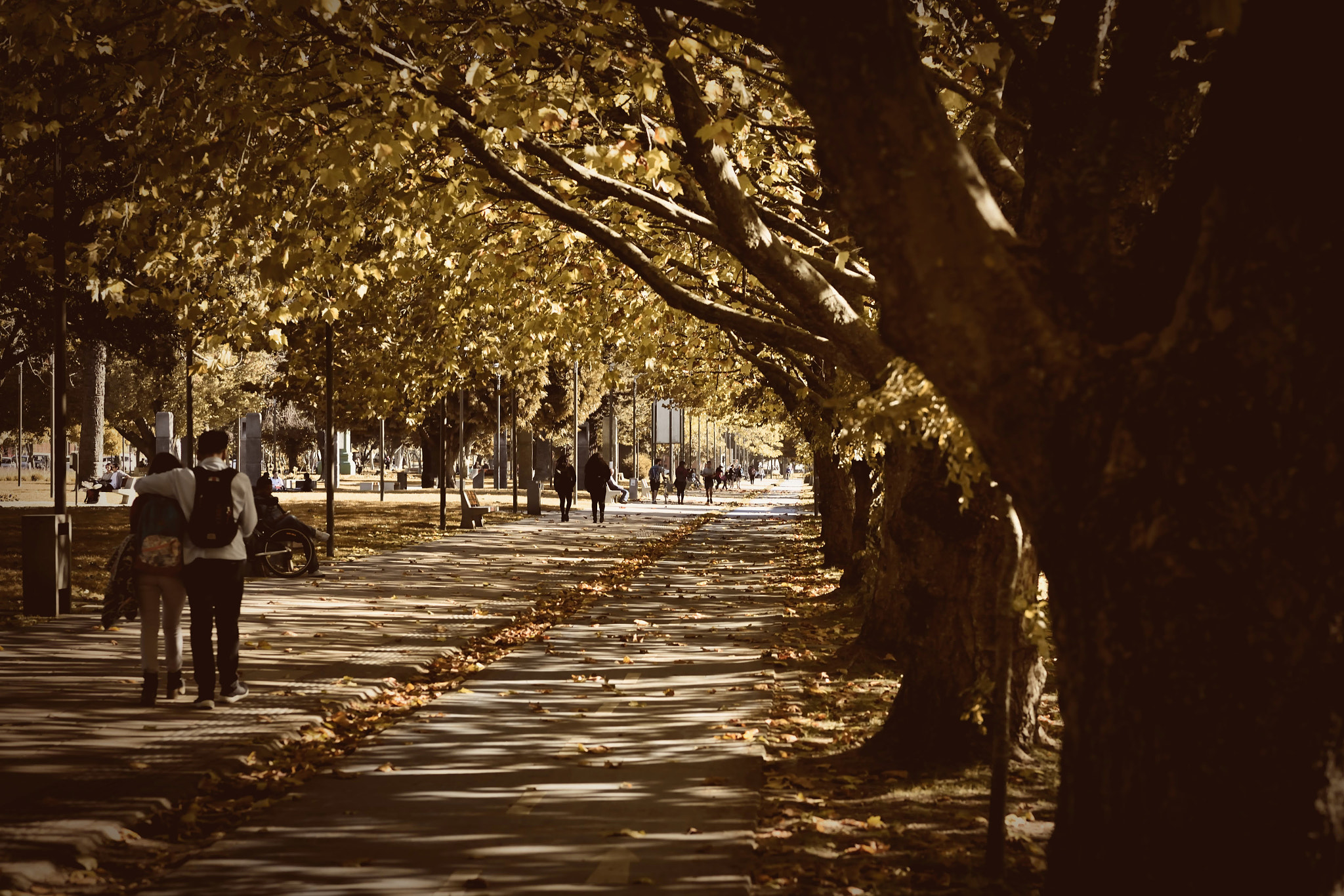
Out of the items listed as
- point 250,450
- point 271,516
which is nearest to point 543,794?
point 271,516

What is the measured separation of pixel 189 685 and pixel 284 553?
370 inches

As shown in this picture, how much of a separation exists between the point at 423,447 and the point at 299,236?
192ft

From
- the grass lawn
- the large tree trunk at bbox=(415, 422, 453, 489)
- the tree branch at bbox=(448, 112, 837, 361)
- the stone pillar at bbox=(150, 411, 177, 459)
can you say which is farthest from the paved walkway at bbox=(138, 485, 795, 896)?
the large tree trunk at bbox=(415, 422, 453, 489)

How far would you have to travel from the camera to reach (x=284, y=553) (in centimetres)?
1939

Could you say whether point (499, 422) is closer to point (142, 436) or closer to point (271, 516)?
point (271, 516)

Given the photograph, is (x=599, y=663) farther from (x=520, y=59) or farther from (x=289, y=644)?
(x=520, y=59)

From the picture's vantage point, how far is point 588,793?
686cm

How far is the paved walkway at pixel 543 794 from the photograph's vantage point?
17.7ft

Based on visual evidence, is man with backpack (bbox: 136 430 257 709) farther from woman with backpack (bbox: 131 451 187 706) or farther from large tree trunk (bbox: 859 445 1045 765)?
large tree trunk (bbox: 859 445 1045 765)

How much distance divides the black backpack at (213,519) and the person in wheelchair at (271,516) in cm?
934

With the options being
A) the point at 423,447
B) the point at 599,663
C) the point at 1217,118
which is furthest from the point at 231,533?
the point at 423,447

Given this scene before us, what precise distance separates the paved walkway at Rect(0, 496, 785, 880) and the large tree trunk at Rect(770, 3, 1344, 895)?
416cm

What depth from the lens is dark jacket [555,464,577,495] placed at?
3800 centimetres

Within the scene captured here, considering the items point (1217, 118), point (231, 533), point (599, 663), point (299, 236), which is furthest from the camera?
point (599, 663)
